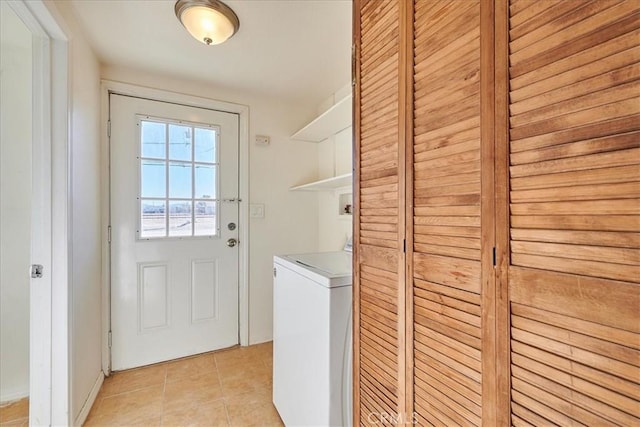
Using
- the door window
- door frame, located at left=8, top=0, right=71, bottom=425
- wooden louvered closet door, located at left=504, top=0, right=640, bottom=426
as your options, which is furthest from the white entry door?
wooden louvered closet door, located at left=504, top=0, right=640, bottom=426

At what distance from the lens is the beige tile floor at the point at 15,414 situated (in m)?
1.59

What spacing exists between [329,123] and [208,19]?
0.99 meters

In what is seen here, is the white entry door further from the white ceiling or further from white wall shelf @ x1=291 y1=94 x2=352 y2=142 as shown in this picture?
white wall shelf @ x1=291 y1=94 x2=352 y2=142

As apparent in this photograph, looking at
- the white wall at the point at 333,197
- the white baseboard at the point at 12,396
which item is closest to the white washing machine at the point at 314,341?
the white wall at the point at 333,197

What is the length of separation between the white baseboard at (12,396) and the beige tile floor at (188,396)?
42 mm

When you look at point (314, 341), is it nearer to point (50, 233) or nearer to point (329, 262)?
point (329, 262)

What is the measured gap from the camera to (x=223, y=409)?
5.61 ft

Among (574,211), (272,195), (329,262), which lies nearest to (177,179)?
(272,195)

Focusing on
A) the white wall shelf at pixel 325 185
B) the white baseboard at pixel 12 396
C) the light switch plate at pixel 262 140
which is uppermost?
the light switch plate at pixel 262 140

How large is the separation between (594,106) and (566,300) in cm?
35

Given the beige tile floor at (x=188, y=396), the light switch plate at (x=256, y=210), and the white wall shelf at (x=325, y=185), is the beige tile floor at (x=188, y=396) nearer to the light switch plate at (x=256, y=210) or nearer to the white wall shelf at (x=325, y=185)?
the light switch plate at (x=256, y=210)

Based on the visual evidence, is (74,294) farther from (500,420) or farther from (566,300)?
(566,300)

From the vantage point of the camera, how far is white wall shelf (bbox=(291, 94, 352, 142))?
1.84 m

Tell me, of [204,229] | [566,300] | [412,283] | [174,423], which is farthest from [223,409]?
[566,300]
